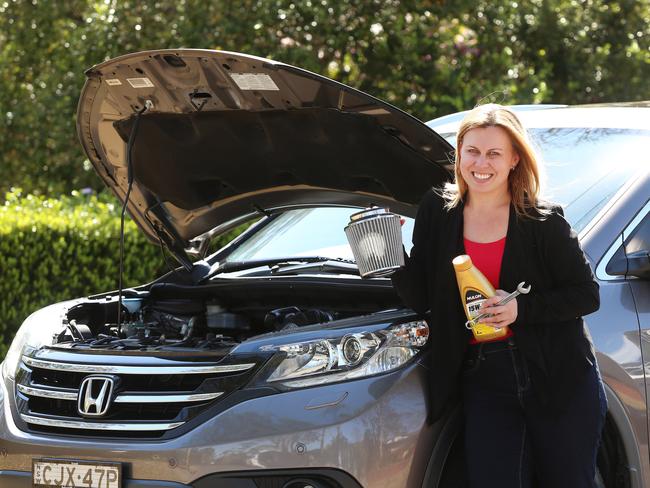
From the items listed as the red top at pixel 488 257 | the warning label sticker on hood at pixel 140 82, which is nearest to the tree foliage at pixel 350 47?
the warning label sticker on hood at pixel 140 82

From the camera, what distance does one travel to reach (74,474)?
3.83 m

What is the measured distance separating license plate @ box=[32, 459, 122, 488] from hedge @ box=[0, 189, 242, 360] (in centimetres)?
367

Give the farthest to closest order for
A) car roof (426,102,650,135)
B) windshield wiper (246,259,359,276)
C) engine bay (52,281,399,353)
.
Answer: car roof (426,102,650,135), windshield wiper (246,259,359,276), engine bay (52,281,399,353)

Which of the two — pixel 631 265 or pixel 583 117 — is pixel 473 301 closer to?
pixel 631 265

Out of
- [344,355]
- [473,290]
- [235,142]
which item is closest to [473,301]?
[473,290]

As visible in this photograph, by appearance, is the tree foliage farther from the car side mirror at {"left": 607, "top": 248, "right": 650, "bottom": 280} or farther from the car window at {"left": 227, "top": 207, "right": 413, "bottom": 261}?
the car side mirror at {"left": 607, "top": 248, "right": 650, "bottom": 280}

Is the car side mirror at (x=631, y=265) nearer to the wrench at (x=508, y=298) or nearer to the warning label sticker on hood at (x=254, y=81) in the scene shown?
the wrench at (x=508, y=298)

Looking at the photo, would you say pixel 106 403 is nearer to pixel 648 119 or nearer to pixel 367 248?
pixel 367 248

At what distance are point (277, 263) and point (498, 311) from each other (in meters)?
1.68

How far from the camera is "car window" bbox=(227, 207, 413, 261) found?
16.4 feet

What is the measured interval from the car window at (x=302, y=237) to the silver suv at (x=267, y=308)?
0.04ft

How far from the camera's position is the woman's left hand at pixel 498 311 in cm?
348

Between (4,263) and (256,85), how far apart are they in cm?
398

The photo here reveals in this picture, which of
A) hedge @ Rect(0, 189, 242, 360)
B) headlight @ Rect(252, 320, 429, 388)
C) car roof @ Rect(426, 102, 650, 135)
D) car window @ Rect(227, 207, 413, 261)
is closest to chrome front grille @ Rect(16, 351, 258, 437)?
headlight @ Rect(252, 320, 429, 388)
